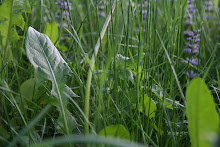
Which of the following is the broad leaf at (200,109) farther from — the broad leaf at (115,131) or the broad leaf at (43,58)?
the broad leaf at (43,58)

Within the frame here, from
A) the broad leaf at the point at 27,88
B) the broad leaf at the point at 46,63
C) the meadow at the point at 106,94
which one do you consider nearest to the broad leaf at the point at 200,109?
the meadow at the point at 106,94

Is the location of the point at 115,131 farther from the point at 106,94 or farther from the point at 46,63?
the point at 46,63

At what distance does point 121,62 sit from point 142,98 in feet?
0.46

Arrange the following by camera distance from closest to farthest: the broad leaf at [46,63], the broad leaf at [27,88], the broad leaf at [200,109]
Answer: the broad leaf at [200,109] → the broad leaf at [46,63] → the broad leaf at [27,88]

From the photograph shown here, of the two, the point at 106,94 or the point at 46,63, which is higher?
the point at 46,63

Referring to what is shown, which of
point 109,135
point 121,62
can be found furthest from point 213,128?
point 121,62

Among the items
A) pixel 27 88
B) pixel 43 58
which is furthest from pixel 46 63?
pixel 27 88

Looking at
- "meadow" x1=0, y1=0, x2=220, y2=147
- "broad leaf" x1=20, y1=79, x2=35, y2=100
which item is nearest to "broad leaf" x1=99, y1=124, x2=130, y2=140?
"meadow" x1=0, y1=0, x2=220, y2=147

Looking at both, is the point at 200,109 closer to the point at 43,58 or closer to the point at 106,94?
the point at 106,94

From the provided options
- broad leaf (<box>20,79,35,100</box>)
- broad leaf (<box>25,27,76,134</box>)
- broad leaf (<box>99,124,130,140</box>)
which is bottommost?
broad leaf (<box>99,124,130,140</box>)

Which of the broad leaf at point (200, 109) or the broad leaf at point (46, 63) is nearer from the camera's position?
the broad leaf at point (200, 109)

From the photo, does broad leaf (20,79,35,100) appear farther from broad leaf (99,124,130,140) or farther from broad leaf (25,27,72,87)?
broad leaf (99,124,130,140)

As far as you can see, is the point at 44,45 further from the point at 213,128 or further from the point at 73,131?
the point at 213,128

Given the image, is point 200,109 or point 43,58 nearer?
point 200,109
